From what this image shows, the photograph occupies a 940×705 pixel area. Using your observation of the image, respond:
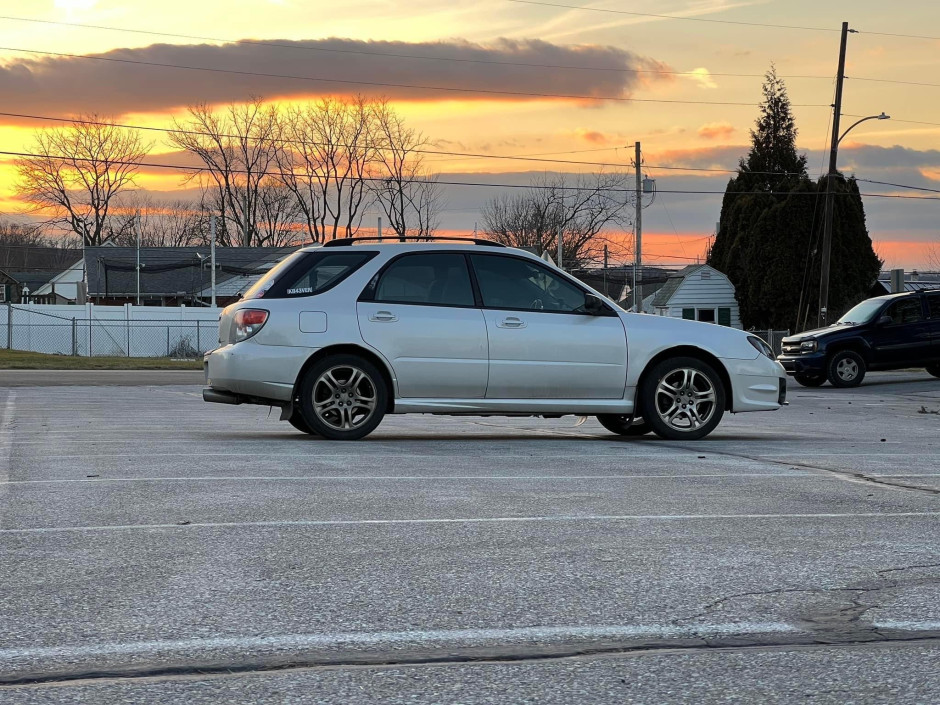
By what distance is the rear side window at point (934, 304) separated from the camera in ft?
86.2

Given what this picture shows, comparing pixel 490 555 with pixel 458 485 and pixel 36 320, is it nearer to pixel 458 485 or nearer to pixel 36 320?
pixel 458 485

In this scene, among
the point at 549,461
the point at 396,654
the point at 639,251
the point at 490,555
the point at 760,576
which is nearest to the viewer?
the point at 396,654

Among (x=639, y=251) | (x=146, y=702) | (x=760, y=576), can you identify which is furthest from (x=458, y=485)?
(x=639, y=251)

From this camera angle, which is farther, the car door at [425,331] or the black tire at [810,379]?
the black tire at [810,379]

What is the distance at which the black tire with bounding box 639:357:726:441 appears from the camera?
38.6ft

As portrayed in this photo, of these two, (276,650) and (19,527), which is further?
(19,527)

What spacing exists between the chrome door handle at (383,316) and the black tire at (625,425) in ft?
8.47

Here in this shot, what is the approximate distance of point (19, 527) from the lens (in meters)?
6.48

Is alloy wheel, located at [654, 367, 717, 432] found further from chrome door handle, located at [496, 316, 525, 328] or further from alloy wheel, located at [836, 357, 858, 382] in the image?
alloy wheel, located at [836, 357, 858, 382]

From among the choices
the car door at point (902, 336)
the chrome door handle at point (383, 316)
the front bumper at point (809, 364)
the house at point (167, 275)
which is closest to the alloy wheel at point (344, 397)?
the chrome door handle at point (383, 316)

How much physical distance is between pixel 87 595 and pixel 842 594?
292 cm

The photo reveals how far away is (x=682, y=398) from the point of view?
11.9 metres

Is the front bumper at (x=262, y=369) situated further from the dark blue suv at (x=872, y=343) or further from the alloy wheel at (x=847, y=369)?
the alloy wheel at (x=847, y=369)

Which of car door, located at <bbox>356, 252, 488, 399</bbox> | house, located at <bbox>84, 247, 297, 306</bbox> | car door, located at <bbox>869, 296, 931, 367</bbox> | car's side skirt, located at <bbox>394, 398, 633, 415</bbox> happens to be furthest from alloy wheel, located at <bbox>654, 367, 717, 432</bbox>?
house, located at <bbox>84, 247, 297, 306</bbox>
